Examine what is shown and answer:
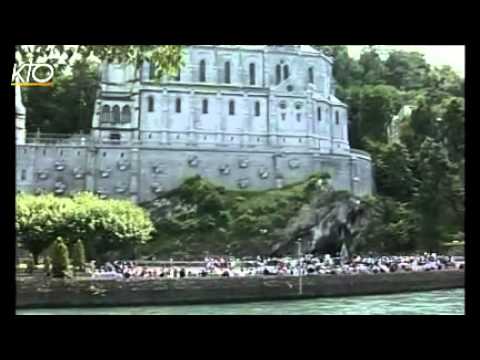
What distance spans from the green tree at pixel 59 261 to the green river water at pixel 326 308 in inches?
14.0

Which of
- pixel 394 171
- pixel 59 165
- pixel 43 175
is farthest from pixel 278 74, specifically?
pixel 43 175

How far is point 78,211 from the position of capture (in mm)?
7605

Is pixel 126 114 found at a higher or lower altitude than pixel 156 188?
higher

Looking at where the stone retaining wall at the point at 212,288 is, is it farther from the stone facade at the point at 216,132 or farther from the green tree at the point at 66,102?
the green tree at the point at 66,102

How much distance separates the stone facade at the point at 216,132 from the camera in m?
7.66

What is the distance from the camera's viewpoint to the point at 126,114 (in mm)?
7844

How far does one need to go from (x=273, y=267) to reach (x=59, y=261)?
6.83ft

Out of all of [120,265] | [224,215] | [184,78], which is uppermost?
[184,78]

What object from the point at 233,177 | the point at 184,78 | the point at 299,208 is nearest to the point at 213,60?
the point at 184,78

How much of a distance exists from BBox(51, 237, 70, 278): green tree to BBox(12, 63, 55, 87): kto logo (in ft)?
5.14

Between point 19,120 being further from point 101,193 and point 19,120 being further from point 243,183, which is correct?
point 243,183

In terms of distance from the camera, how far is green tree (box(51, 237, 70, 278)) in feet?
24.5
